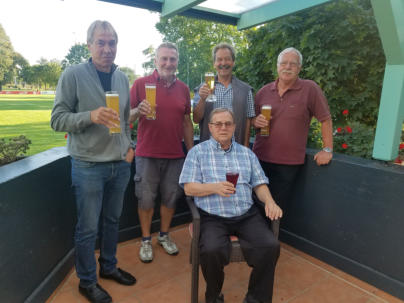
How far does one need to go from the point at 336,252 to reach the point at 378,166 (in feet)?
3.16

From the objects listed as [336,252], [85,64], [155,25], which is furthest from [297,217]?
[155,25]

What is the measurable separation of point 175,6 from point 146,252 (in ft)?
9.28

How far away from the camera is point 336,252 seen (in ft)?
9.20

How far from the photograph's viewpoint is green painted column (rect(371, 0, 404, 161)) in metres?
2.21

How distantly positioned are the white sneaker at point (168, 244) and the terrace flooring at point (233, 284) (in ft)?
0.17

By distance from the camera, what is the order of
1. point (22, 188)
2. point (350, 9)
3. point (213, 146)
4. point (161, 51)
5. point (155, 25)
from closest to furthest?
point (22, 188)
point (213, 146)
point (161, 51)
point (350, 9)
point (155, 25)

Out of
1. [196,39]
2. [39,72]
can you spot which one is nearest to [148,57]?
[196,39]

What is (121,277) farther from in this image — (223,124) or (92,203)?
(223,124)

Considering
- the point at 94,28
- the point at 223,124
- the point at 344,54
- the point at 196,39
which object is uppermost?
the point at 196,39

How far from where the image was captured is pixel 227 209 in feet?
7.12

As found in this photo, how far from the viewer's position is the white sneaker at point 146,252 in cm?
284

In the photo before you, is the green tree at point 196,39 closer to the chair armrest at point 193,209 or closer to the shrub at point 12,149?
the shrub at point 12,149

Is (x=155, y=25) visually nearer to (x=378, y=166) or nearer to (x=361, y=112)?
(x=361, y=112)

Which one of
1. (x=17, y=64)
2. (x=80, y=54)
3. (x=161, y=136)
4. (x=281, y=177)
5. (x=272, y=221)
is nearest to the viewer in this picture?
(x=272, y=221)
